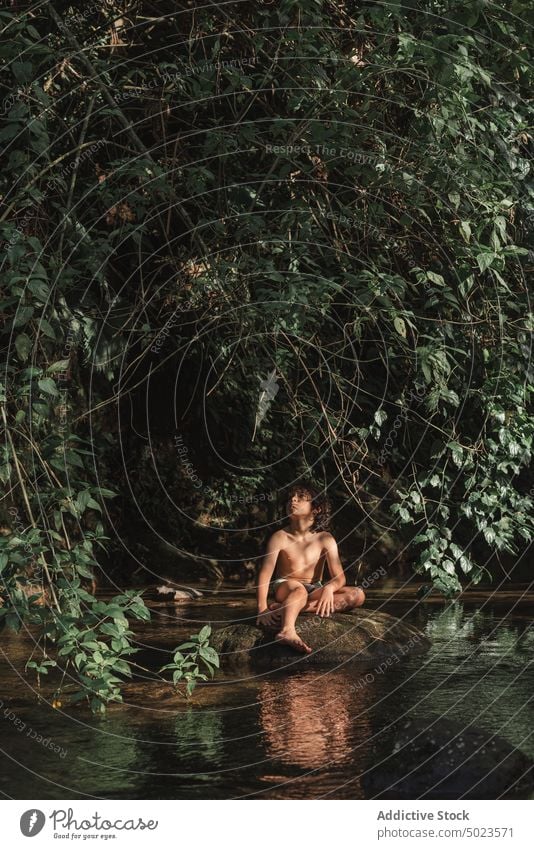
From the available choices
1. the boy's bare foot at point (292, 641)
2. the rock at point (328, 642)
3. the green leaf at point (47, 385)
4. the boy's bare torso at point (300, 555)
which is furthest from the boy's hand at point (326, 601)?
the green leaf at point (47, 385)

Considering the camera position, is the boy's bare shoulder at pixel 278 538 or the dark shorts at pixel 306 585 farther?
the boy's bare shoulder at pixel 278 538

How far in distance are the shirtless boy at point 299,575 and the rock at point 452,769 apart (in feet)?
9.27

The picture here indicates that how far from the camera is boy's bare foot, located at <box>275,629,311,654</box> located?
8141 millimetres

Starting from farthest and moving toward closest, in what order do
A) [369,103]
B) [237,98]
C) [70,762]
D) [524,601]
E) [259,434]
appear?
[259,434]
[524,601]
[237,98]
[369,103]
[70,762]

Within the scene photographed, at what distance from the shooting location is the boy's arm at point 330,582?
8.70 metres

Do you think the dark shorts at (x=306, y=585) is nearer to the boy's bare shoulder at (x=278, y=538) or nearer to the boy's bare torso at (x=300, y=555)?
the boy's bare torso at (x=300, y=555)

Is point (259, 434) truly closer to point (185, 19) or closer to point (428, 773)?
point (185, 19)

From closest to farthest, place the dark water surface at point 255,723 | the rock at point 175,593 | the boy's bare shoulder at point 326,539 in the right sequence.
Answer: the dark water surface at point 255,723
the boy's bare shoulder at point 326,539
the rock at point 175,593

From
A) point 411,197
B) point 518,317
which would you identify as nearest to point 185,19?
point 411,197

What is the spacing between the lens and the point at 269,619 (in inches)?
333

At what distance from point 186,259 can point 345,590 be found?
2925 mm

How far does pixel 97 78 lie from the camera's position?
738 cm
